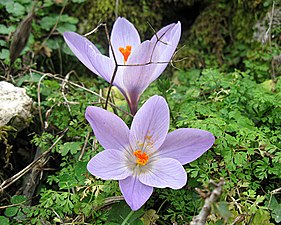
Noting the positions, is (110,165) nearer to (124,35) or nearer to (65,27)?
(124,35)

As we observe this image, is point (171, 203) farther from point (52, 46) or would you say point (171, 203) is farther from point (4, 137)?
point (52, 46)

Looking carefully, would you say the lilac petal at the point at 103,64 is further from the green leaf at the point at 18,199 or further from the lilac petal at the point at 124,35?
the green leaf at the point at 18,199

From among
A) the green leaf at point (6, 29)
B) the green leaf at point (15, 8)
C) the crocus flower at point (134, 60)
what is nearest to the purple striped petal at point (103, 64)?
the crocus flower at point (134, 60)

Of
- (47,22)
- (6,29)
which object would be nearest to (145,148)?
(6,29)

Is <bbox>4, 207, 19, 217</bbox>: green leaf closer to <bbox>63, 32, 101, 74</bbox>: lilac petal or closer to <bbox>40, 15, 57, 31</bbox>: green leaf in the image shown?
<bbox>63, 32, 101, 74</bbox>: lilac petal

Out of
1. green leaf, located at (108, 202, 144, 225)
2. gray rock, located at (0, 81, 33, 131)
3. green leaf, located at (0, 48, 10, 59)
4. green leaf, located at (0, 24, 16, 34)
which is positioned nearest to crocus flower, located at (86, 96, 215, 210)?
green leaf, located at (108, 202, 144, 225)

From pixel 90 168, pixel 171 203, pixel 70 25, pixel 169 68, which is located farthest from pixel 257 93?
pixel 70 25
